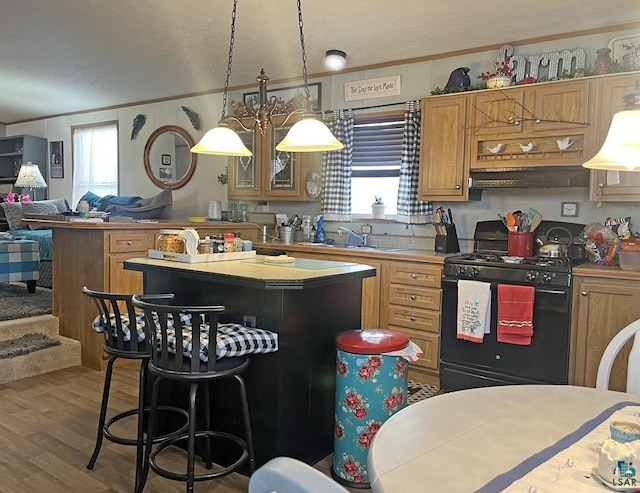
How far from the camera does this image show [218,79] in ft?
18.1

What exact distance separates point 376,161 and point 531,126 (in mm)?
1515

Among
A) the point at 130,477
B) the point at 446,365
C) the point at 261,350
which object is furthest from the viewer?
the point at 446,365

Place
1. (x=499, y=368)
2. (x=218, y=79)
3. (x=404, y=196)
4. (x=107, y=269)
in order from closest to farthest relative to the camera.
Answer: (x=499, y=368) → (x=107, y=269) → (x=404, y=196) → (x=218, y=79)

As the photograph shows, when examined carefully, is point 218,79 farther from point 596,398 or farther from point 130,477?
point 596,398

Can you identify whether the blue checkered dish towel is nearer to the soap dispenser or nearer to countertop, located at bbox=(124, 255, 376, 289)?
countertop, located at bbox=(124, 255, 376, 289)

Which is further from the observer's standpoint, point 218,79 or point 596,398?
point 218,79

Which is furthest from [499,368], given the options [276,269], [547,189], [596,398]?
[596,398]

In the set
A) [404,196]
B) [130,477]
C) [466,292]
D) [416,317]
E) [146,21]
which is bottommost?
[130,477]

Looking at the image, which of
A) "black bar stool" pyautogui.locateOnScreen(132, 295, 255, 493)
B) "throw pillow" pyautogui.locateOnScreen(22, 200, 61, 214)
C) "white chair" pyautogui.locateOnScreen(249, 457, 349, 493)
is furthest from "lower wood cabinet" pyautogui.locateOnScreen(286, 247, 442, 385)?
"throw pillow" pyautogui.locateOnScreen(22, 200, 61, 214)

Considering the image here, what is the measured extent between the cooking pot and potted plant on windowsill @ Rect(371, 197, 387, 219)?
1471 millimetres

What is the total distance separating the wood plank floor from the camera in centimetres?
238

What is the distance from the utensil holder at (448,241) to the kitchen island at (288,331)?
1.56 metres

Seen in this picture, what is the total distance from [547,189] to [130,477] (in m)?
3.27

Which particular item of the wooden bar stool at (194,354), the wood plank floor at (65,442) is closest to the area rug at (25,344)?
the wood plank floor at (65,442)
